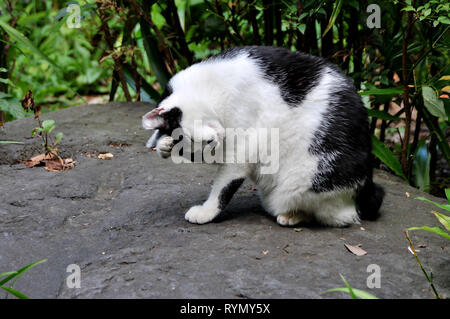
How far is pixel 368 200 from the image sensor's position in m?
2.56

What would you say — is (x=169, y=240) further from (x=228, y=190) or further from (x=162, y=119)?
(x=162, y=119)

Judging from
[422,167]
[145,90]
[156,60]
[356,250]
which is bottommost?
[422,167]

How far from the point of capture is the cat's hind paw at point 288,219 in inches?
97.5

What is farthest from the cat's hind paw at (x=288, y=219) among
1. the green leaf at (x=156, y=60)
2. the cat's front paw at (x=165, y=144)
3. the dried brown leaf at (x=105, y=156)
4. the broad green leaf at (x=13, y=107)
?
the green leaf at (x=156, y=60)

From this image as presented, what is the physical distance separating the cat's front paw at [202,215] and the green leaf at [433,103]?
1453 mm

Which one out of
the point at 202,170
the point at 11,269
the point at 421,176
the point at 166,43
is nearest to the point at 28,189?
the point at 11,269

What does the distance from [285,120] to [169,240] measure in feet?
2.72

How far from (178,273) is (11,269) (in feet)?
2.35

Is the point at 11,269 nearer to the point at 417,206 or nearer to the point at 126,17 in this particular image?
the point at 417,206

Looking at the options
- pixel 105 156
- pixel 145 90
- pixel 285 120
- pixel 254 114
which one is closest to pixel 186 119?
pixel 254 114

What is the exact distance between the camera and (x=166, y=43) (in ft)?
13.1

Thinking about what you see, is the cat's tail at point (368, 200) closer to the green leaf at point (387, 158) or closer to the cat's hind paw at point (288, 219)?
the cat's hind paw at point (288, 219)

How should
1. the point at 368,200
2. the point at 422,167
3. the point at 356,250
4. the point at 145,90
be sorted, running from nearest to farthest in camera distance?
the point at 356,250 < the point at 368,200 < the point at 422,167 < the point at 145,90
